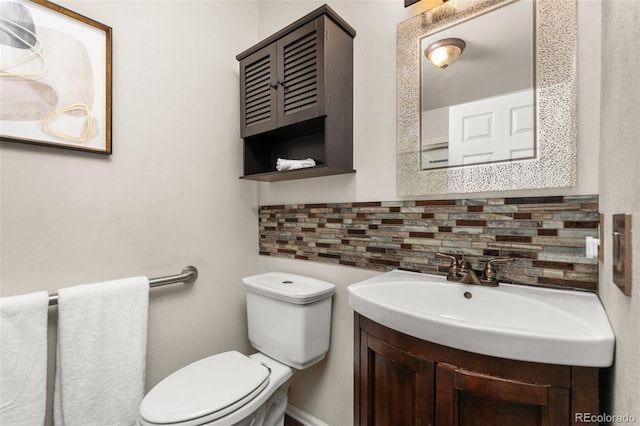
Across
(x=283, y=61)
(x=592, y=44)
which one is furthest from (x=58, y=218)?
(x=592, y=44)

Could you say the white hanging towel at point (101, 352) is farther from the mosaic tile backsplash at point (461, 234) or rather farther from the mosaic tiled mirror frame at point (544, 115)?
the mosaic tiled mirror frame at point (544, 115)

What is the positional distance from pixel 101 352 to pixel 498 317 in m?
1.43

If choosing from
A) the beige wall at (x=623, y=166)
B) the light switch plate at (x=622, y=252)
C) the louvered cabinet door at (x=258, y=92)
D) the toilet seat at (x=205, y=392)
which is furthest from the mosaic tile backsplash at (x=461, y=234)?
the toilet seat at (x=205, y=392)

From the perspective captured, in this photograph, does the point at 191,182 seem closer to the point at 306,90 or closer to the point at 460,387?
the point at 306,90

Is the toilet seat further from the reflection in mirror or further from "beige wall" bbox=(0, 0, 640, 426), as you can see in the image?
the reflection in mirror

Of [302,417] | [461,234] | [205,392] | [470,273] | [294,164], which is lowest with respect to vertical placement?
[302,417]

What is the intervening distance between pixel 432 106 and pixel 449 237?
0.52 meters

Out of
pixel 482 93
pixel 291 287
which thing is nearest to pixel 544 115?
pixel 482 93

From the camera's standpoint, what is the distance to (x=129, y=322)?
3.75 ft

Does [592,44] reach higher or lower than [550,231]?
higher

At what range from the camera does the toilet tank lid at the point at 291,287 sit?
1.22 meters

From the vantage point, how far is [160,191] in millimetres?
1318

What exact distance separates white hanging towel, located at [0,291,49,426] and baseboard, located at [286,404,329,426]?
108 centimetres

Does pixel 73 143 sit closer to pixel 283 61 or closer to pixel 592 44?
pixel 283 61
